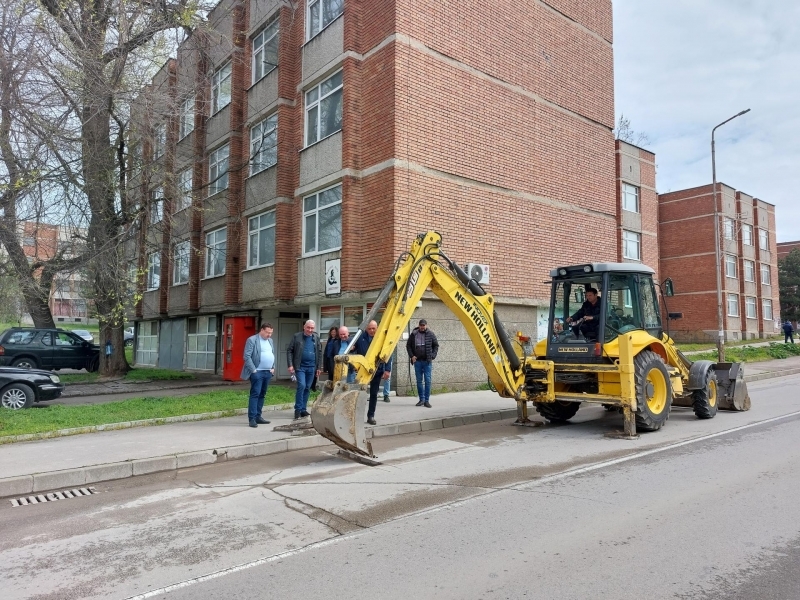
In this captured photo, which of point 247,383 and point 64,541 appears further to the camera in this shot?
point 247,383

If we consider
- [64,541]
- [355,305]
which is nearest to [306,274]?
[355,305]

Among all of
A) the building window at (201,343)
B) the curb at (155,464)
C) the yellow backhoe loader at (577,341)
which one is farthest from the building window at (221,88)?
the curb at (155,464)

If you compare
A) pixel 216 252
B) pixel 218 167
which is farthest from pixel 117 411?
pixel 218 167

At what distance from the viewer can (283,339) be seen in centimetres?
1950

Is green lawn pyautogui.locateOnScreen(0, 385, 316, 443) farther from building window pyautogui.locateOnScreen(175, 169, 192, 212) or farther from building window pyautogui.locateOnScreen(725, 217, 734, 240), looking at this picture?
building window pyautogui.locateOnScreen(725, 217, 734, 240)

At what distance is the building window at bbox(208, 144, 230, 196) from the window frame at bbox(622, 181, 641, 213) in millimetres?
23776

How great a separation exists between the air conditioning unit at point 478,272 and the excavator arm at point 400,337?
4.65m

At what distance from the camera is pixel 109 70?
14.4 metres

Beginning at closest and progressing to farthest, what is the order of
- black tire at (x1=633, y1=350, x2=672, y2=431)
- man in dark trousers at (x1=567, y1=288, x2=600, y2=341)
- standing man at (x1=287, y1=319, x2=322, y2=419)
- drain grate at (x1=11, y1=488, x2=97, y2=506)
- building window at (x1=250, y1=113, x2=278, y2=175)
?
drain grate at (x1=11, y1=488, x2=97, y2=506) → black tire at (x1=633, y1=350, x2=672, y2=431) → man in dark trousers at (x1=567, y1=288, x2=600, y2=341) → standing man at (x1=287, y1=319, x2=322, y2=419) → building window at (x1=250, y1=113, x2=278, y2=175)

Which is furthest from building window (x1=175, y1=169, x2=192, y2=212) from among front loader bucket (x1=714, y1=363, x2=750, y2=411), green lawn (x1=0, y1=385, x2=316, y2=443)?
front loader bucket (x1=714, y1=363, x2=750, y2=411)

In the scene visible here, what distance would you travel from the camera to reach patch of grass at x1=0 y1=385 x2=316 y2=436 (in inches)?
373

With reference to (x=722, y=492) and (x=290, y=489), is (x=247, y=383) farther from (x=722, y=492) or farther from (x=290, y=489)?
(x=722, y=492)

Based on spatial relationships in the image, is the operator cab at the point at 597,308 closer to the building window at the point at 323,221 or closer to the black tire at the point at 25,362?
the building window at the point at 323,221

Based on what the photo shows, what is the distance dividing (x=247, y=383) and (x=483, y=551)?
583 inches
